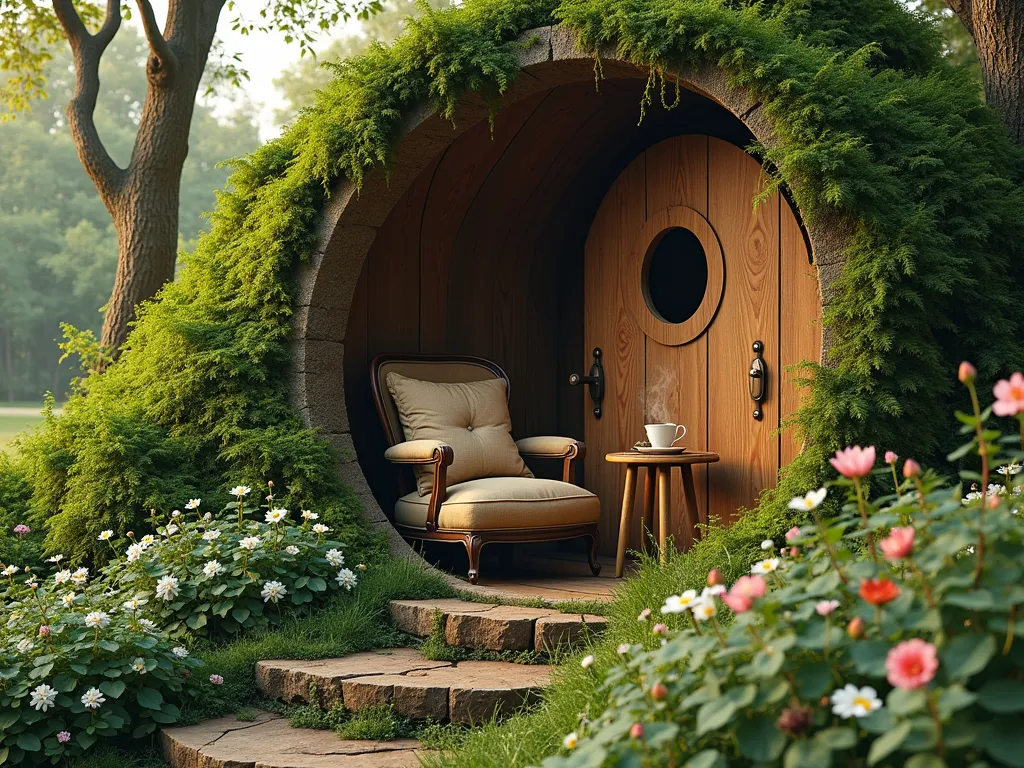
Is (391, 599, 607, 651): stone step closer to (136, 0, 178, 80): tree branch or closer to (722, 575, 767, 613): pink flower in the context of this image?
(722, 575, 767, 613): pink flower

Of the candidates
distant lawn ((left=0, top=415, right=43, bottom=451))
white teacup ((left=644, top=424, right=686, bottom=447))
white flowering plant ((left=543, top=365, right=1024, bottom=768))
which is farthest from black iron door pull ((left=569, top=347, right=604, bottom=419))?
distant lawn ((left=0, top=415, right=43, bottom=451))

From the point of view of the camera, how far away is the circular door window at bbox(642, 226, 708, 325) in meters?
6.07

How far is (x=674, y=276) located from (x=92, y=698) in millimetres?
3828

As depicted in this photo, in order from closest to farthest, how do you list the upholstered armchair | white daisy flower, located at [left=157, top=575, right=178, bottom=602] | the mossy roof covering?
the mossy roof covering
white daisy flower, located at [left=157, top=575, right=178, bottom=602]
the upholstered armchair

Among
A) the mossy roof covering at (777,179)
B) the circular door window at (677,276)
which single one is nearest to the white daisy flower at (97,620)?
the mossy roof covering at (777,179)

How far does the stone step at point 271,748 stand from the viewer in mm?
3369

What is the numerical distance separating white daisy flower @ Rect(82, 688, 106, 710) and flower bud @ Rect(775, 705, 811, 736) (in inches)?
107

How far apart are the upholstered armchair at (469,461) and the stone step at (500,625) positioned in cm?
55

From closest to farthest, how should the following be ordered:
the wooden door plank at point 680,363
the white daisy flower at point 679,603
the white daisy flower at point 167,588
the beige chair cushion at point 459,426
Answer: the white daisy flower at point 679,603
the white daisy flower at point 167,588
the beige chair cushion at point 459,426
the wooden door plank at point 680,363

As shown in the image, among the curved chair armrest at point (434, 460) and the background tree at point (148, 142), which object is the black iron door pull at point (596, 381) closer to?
the curved chair armrest at point (434, 460)

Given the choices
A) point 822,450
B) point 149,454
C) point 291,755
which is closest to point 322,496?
point 149,454

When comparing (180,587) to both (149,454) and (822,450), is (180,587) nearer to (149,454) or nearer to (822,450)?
(149,454)

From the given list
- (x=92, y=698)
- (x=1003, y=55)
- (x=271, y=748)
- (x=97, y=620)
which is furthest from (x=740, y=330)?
(x=92, y=698)

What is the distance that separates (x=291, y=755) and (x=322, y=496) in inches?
74.1
